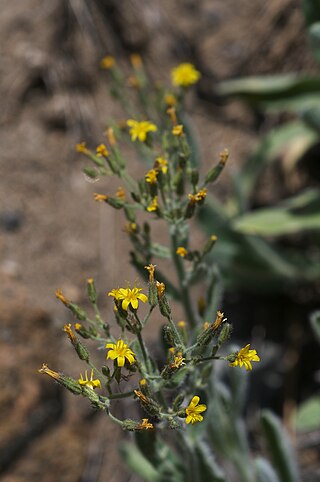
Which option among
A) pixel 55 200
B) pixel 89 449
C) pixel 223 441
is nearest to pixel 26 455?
pixel 89 449

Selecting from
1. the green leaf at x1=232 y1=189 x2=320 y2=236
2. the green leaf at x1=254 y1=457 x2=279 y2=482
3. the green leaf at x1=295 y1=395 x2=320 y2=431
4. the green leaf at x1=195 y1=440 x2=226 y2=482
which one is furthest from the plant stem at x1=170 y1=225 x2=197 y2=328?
the green leaf at x1=232 y1=189 x2=320 y2=236

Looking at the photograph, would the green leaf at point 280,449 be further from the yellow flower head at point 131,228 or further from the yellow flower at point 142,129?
the yellow flower at point 142,129

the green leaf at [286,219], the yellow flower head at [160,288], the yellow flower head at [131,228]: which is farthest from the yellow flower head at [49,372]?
the green leaf at [286,219]

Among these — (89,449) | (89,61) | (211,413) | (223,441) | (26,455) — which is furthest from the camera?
(89,61)

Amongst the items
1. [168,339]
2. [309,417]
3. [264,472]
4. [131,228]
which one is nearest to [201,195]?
[131,228]

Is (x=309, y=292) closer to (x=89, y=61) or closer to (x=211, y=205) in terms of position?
(x=211, y=205)

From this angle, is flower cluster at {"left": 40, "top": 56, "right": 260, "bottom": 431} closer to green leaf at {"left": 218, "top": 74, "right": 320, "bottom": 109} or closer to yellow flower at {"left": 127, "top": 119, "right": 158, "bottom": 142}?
yellow flower at {"left": 127, "top": 119, "right": 158, "bottom": 142}

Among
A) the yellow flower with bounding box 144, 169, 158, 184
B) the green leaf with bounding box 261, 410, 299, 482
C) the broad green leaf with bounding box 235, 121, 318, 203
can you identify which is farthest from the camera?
the broad green leaf with bounding box 235, 121, 318, 203
